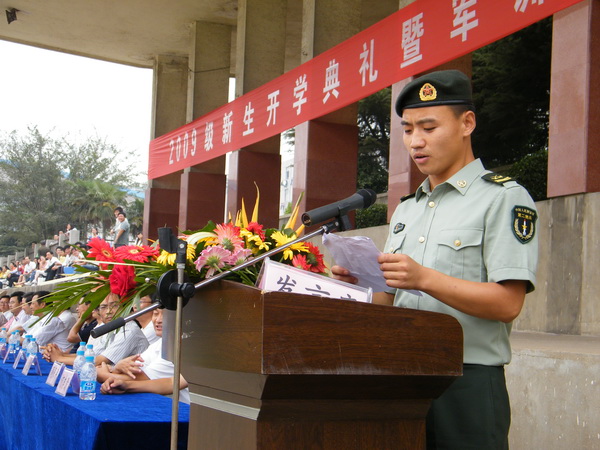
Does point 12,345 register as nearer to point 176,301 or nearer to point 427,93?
point 176,301

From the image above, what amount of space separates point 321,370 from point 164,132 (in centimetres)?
1433

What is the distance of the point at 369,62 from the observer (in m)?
7.50

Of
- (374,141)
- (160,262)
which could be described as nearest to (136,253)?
(160,262)

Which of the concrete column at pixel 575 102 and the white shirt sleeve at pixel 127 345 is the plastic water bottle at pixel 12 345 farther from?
the concrete column at pixel 575 102

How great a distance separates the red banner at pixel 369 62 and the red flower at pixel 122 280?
382cm

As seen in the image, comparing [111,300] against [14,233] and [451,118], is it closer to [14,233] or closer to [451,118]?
[451,118]

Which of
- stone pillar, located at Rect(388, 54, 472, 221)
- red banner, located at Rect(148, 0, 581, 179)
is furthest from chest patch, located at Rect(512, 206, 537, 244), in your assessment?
stone pillar, located at Rect(388, 54, 472, 221)

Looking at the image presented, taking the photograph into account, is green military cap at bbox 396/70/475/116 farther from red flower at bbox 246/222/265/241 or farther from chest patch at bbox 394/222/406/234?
red flower at bbox 246/222/265/241

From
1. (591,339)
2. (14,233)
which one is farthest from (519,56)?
(14,233)

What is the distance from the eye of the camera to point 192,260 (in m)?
1.97

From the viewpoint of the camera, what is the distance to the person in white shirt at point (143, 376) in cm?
365

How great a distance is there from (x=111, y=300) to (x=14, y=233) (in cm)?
3409

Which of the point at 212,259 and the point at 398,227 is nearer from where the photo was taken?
the point at 212,259

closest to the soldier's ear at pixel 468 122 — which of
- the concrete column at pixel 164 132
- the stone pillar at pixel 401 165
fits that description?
the stone pillar at pixel 401 165
